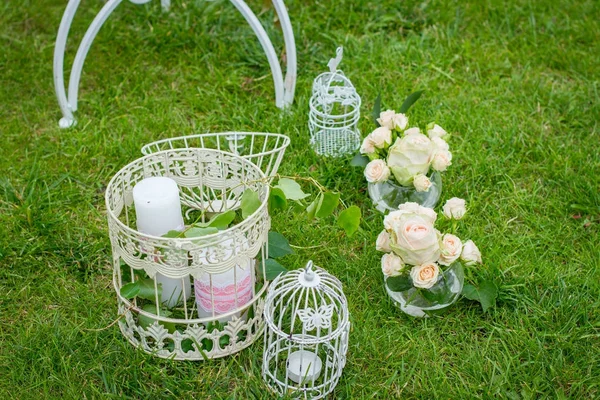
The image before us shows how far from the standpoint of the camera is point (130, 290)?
79.6 inches

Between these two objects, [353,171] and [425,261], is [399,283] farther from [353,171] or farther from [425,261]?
[353,171]

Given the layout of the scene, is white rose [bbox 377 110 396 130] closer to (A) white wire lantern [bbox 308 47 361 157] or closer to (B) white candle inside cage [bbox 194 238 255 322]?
(A) white wire lantern [bbox 308 47 361 157]

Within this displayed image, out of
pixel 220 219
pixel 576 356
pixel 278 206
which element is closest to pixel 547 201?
pixel 576 356

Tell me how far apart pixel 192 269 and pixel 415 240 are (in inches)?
23.3

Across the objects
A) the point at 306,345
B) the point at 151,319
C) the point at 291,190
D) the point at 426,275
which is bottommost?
the point at 306,345

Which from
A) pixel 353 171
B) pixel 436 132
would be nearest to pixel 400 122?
pixel 436 132

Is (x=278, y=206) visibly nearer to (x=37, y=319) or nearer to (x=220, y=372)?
(x=220, y=372)

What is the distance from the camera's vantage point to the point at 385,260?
2.17 m

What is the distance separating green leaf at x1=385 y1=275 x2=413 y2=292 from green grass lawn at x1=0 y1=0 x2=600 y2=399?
13 cm

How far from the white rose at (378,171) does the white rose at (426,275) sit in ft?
1.23

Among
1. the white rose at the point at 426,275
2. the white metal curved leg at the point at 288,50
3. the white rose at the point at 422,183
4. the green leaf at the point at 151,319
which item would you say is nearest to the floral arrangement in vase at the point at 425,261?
the white rose at the point at 426,275

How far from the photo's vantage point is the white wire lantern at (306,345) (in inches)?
77.6

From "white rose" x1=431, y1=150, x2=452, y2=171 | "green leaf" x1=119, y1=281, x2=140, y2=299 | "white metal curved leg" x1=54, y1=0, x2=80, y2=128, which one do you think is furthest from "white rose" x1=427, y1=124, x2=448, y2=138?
"white metal curved leg" x1=54, y1=0, x2=80, y2=128

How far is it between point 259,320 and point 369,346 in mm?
324
